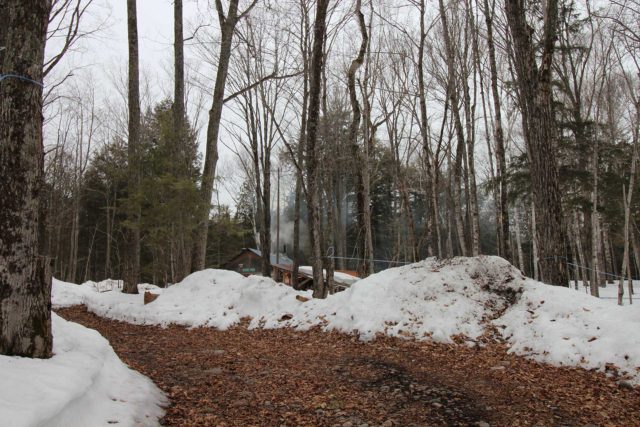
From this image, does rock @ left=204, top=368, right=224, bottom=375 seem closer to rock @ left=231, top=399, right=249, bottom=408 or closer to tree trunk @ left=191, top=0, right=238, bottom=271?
rock @ left=231, top=399, right=249, bottom=408

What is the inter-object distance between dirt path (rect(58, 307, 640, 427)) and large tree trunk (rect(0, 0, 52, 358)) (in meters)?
1.36

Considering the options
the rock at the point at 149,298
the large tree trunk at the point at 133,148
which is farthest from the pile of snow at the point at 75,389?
the large tree trunk at the point at 133,148

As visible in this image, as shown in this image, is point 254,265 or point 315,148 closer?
point 315,148

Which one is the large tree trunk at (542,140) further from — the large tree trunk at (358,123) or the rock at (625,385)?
the large tree trunk at (358,123)

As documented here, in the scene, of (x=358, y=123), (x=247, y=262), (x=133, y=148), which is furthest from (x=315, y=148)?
(x=247, y=262)

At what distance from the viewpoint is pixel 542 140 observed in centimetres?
706

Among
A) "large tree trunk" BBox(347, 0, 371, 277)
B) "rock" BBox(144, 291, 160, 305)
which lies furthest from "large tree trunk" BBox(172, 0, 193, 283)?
"large tree trunk" BBox(347, 0, 371, 277)

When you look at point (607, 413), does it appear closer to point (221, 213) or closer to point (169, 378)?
point (169, 378)

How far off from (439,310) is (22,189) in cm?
569

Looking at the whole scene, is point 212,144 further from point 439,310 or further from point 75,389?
point 75,389

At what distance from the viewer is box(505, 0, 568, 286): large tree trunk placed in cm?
689

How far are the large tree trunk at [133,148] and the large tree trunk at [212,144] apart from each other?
61.5 inches

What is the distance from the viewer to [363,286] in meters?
7.54

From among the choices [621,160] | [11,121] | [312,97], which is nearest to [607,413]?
[11,121]
